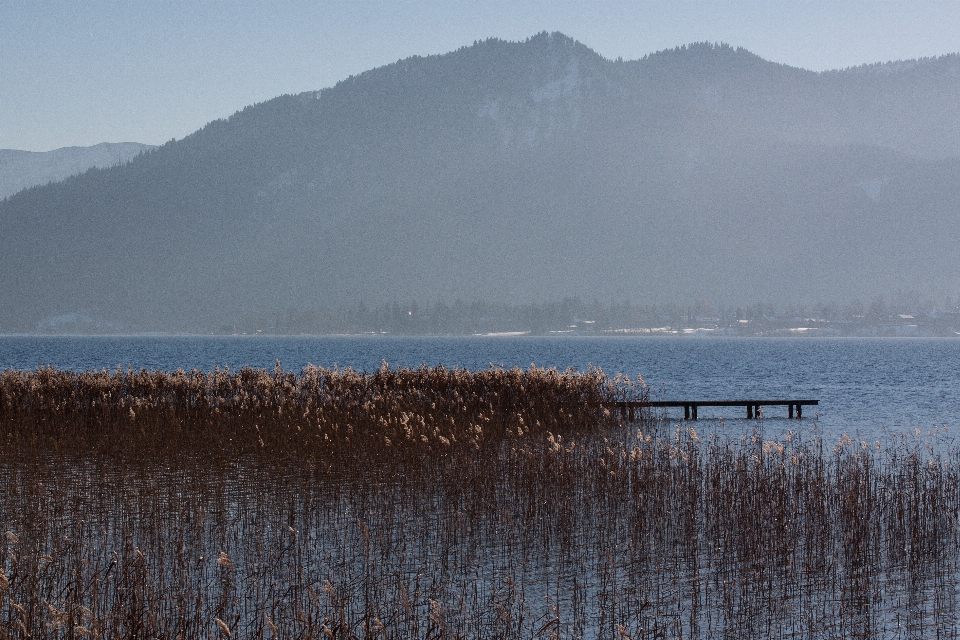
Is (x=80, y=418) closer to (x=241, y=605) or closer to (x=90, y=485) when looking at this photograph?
(x=90, y=485)

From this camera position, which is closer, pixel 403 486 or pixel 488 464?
pixel 403 486

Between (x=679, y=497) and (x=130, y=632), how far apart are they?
34.6 feet

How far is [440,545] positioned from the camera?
13.6 metres

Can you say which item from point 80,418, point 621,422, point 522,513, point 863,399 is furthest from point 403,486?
point 863,399

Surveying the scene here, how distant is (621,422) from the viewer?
3092cm

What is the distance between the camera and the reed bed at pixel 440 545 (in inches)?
408

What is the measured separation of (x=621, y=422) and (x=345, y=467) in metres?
13.5

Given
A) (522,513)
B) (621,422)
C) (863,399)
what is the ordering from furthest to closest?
(863,399) → (621,422) → (522,513)

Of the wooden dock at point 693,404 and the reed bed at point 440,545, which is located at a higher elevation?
the reed bed at point 440,545

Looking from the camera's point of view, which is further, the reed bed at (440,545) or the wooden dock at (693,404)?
the wooden dock at (693,404)

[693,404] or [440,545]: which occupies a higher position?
[440,545]

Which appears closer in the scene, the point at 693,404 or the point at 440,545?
the point at 440,545

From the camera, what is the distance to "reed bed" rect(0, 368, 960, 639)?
10.4 metres

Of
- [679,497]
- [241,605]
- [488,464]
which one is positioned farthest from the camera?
[488,464]
